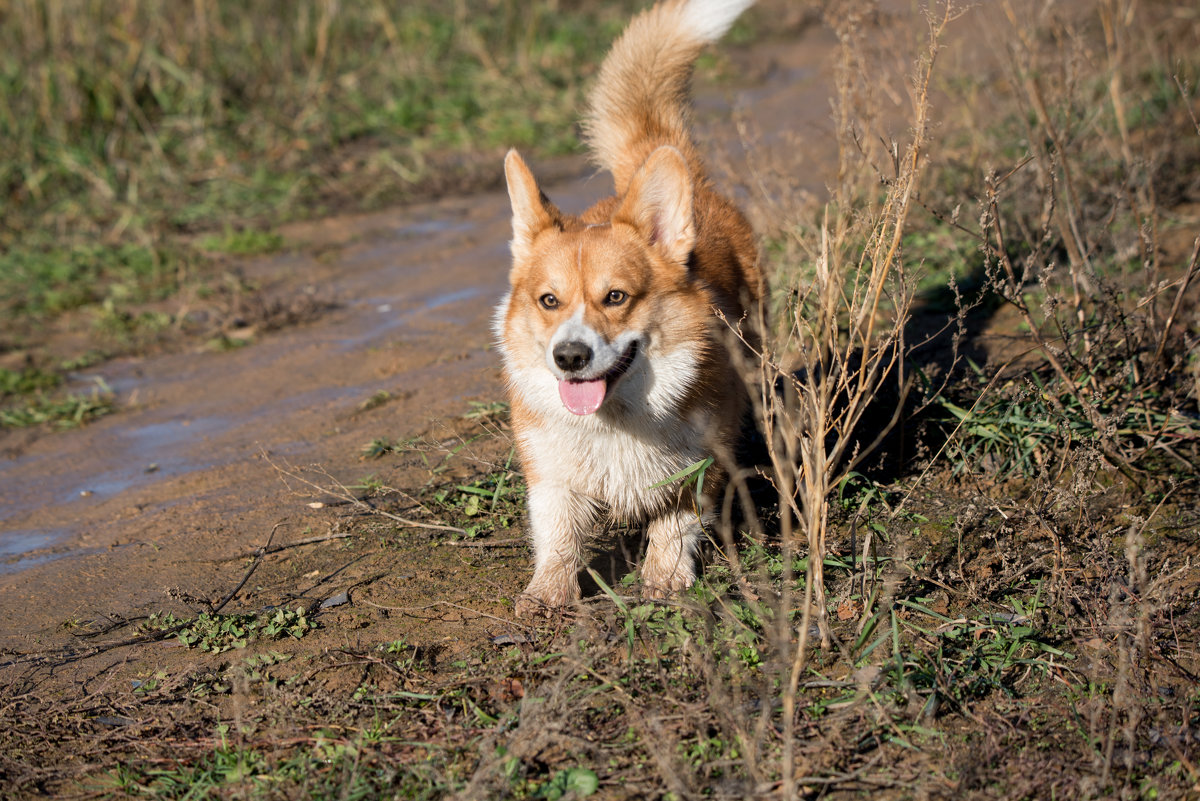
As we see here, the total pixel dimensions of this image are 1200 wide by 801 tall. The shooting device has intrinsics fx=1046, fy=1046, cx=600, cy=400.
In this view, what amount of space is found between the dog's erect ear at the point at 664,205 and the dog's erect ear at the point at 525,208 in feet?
1.02

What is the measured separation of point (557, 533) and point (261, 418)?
2.64 metres

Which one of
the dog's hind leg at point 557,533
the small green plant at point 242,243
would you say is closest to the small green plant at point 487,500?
the dog's hind leg at point 557,533

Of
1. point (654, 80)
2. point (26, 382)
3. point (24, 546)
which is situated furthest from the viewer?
point (26, 382)

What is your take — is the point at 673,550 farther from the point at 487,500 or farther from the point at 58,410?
the point at 58,410

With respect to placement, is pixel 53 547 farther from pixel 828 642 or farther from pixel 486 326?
pixel 828 642

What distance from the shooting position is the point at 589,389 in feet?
11.8

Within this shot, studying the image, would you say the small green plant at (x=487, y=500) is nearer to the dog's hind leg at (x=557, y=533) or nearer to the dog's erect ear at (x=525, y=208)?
the dog's hind leg at (x=557, y=533)

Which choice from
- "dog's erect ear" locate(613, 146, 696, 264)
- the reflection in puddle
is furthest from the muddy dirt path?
"dog's erect ear" locate(613, 146, 696, 264)

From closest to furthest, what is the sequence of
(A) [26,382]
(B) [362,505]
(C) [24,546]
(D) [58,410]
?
(B) [362,505] → (C) [24,546] → (D) [58,410] → (A) [26,382]

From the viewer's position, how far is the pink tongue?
356 centimetres

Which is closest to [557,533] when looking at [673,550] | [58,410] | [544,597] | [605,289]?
[544,597]

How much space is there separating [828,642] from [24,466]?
4.41 m

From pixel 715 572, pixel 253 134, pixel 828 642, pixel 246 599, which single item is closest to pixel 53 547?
pixel 246 599

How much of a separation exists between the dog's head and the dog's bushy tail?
3.01ft
